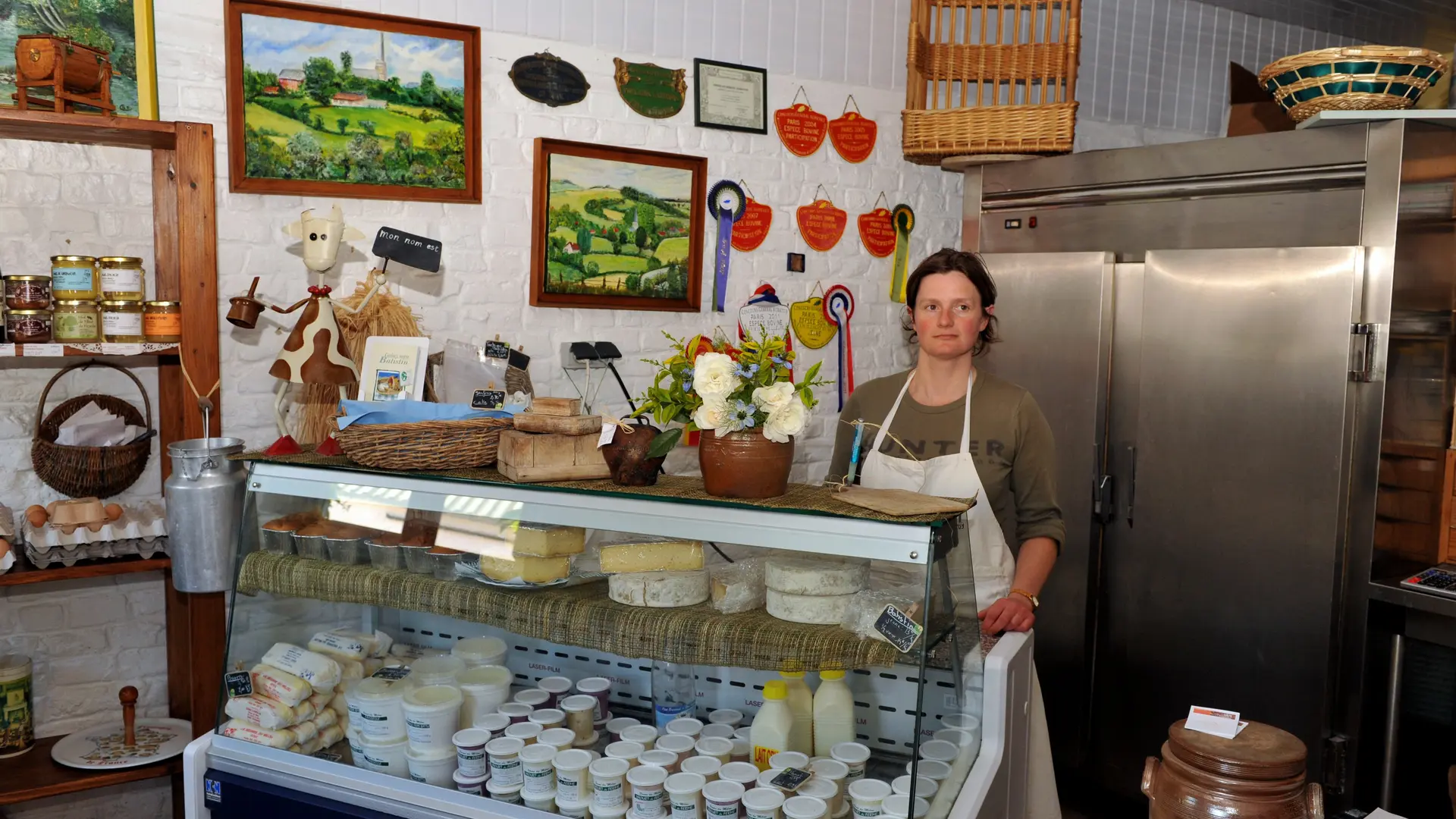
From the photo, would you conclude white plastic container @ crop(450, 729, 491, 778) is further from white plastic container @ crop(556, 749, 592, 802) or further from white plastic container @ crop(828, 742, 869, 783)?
Answer: white plastic container @ crop(828, 742, 869, 783)

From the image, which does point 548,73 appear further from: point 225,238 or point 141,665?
point 141,665

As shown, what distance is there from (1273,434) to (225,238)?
3.40 m

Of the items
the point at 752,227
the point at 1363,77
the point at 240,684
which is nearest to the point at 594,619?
the point at 240,684

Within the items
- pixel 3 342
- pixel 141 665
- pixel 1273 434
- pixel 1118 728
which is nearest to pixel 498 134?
pixel 3 342

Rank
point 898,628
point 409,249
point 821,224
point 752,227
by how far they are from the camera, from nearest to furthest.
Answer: point 898,628, point 409,249, point 752,227, point 821,224

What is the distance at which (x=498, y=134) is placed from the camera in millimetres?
3615

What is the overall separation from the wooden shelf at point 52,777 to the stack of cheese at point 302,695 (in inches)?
28.4

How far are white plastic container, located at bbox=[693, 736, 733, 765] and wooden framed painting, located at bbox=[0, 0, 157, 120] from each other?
235 centimetres

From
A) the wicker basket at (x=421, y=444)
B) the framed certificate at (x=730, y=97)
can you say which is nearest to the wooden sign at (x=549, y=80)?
the framed certificate at (x=730, y=97)

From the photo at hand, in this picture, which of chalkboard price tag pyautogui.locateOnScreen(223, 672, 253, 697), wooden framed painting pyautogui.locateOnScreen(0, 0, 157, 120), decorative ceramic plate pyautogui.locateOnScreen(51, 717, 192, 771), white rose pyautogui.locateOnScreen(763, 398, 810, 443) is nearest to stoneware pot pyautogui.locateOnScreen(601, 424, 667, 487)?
white rose pyautogui.locateOnScreen(763, 398, 810, 443)

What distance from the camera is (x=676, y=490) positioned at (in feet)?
6.61

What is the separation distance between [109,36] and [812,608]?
104 inches

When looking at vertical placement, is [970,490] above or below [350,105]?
below

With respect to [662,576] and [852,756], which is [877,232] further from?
[852,756]
